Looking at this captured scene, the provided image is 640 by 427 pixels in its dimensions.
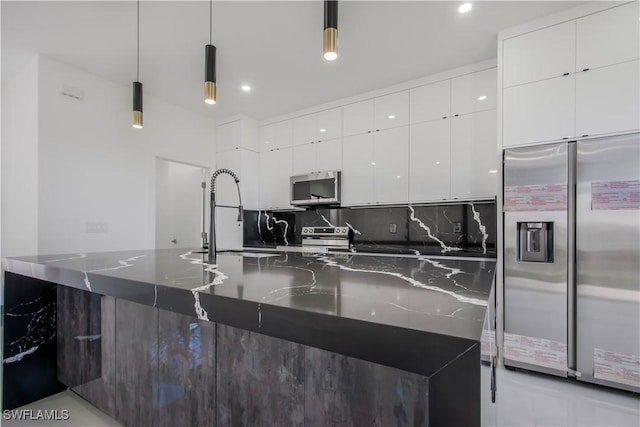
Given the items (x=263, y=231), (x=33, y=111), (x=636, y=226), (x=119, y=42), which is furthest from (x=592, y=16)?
(x=33, y=111)

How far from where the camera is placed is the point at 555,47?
226 cm

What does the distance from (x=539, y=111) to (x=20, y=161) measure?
15.3 feet

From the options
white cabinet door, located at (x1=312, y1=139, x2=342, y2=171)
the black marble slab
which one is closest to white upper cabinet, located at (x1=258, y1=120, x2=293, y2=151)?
white cabinet door, located at (x1=312, y1=139, x2=342, y2=171)

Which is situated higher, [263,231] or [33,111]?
[33,111]

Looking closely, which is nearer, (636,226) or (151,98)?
(636,226)

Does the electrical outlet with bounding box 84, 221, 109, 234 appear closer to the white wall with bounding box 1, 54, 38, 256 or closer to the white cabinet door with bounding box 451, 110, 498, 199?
the white wall with bounding box 1, 54, 38, 256

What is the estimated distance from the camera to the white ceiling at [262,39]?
86.4 inches

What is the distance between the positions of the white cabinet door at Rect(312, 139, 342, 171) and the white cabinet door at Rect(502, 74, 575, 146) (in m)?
1.83

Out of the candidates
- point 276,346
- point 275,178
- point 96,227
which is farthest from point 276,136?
point 276,346

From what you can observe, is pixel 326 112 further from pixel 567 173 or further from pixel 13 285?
pixel 13 285

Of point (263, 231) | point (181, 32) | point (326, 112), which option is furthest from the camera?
point (263, 231)

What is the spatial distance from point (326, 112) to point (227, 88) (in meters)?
1.25

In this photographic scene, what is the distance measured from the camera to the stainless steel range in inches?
149

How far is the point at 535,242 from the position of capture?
7.31ft
